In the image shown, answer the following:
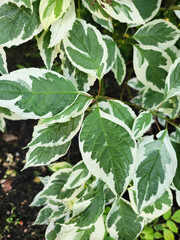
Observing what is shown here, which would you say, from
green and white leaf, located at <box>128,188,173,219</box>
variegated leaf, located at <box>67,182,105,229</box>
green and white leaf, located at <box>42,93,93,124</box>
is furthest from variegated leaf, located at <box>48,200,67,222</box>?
green and white leaf, located at <box>42,93,93,124</box>

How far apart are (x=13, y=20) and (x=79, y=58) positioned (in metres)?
0.22

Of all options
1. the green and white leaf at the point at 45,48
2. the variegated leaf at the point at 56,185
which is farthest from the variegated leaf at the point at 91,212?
the green and white leaf at the point at 45,48

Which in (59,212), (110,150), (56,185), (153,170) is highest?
(110,150)

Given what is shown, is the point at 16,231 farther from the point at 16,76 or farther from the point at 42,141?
the point at 16,76

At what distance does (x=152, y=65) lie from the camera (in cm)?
88

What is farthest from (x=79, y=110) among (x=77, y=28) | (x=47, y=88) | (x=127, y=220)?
(x=127, y=220)

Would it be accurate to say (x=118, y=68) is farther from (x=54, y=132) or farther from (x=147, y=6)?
(x=54, y=132)

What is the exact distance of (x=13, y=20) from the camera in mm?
721

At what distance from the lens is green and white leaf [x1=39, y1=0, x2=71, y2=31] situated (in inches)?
25.3

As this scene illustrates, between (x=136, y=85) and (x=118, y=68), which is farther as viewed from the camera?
(x=136, y=85)

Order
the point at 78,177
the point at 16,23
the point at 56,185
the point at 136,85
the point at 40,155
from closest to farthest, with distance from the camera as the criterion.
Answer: the point at 16,23
the point at 40,155
the point at 78,177
the point at 56,185
the point at 136,85

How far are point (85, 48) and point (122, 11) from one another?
144 millimetres

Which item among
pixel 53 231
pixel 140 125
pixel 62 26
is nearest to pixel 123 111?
pixel 140 125

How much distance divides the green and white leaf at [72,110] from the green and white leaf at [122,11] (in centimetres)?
24
